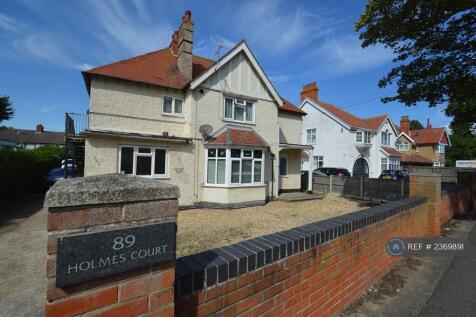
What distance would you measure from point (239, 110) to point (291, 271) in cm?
1171

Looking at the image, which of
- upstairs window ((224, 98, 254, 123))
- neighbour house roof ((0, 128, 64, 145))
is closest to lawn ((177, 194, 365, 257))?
upstairs window ((224, 98, 254, 123))

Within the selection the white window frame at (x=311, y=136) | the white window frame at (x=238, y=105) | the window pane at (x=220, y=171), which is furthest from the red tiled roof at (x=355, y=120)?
the window pane at (x=220, y=171)

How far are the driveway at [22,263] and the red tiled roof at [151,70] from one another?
20.4 ft

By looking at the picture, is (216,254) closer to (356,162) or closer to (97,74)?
(97,74)

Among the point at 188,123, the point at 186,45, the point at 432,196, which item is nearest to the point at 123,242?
the point at 432,196

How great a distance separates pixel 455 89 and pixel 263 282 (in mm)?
8696

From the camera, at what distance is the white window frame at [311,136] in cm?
2866

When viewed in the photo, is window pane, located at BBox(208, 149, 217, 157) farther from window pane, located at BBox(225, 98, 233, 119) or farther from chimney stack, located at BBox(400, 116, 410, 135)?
chimney stack, located at BBox(400, 116, 410, 135)

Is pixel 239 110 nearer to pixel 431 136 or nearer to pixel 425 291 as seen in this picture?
pixel 425 291

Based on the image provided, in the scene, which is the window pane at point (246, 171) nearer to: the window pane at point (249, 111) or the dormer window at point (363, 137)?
the window pane at point (249, 111)

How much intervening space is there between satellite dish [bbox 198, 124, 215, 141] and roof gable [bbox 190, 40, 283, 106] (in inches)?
76.1

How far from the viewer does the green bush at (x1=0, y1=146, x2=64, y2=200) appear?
11.5 metres

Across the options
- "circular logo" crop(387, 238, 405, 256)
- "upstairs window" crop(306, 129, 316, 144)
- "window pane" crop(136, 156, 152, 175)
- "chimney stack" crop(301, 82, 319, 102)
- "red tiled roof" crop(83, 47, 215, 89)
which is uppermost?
"chimney stack" crop(301, 82, 319, 102)

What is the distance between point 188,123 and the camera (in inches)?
481
